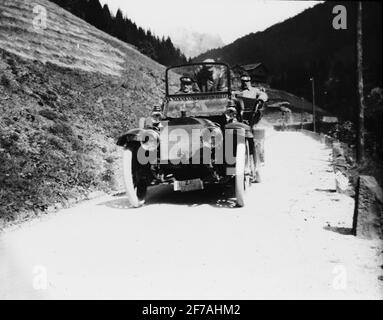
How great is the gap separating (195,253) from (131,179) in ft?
9.17

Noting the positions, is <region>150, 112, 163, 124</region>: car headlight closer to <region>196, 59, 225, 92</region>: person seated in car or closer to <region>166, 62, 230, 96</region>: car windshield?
<region>166, 62, 230, 96</region>: car windshield

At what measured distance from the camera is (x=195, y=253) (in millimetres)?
4383

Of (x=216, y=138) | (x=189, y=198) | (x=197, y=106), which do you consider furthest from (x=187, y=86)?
(x=189, y=198)

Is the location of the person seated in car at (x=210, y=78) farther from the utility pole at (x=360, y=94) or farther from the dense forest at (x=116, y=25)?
the dense forest at (x=116, y=25)

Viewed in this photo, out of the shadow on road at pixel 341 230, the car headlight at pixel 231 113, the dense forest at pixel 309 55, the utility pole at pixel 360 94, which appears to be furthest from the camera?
the dense forest at pixel 309 55

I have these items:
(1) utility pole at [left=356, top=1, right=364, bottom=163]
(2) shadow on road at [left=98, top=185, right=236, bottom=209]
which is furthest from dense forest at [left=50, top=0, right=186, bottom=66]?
(2) shadow on road at [left=98, top=185, right=236, bottom=209]

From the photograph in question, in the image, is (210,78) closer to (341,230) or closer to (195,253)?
(341,230)

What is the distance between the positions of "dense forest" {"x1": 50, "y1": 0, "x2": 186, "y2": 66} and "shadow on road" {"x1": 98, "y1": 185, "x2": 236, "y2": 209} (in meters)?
35.3

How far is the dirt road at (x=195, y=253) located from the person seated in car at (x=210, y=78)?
2.68 meters

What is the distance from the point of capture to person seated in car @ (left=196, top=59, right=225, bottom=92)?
27.0ft

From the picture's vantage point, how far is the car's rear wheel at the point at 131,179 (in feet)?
22.3

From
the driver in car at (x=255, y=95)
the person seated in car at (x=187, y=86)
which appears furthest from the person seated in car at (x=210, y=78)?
the driver in car at (x=255, y=95)
